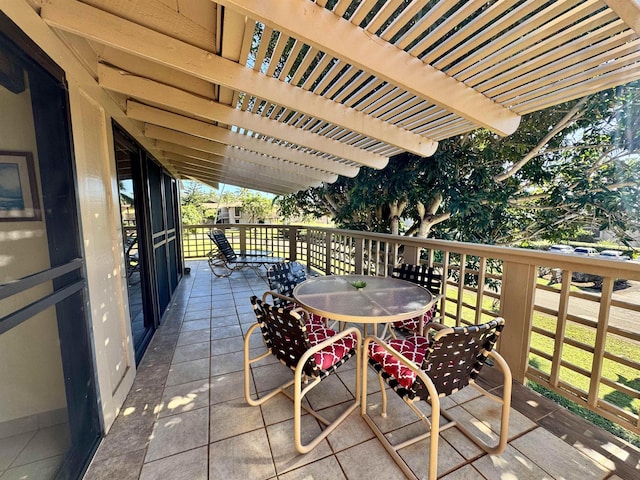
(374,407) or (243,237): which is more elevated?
(243,237)

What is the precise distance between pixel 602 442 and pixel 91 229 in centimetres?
334

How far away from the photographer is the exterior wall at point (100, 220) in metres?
1.53

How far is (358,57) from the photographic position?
5.04ft

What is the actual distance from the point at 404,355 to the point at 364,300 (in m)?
0.46

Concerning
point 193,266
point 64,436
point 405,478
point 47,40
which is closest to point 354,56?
point 47,40

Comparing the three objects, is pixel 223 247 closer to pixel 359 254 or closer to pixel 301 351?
pixel 359 254

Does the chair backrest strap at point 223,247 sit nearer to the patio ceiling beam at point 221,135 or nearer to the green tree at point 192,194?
the patio ceiling beam at point 221,135

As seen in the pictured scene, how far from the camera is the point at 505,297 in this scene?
220 cm

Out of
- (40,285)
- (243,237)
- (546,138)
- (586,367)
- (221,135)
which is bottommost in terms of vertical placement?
(586,367)

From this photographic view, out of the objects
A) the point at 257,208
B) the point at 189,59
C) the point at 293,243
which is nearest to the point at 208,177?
the point at 293,243

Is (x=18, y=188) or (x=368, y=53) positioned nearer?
(x=18, y=188)

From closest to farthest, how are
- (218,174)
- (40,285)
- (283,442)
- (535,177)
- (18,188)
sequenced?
(18,188) < (40,285) < (283,442) < (535,177) < (218,174)

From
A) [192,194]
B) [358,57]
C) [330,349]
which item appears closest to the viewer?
[358,57]

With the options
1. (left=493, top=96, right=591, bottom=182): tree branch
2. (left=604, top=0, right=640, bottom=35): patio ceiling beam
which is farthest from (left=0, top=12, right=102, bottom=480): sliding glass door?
(left=493, top=96, right=591, bottom=182): tree branch
